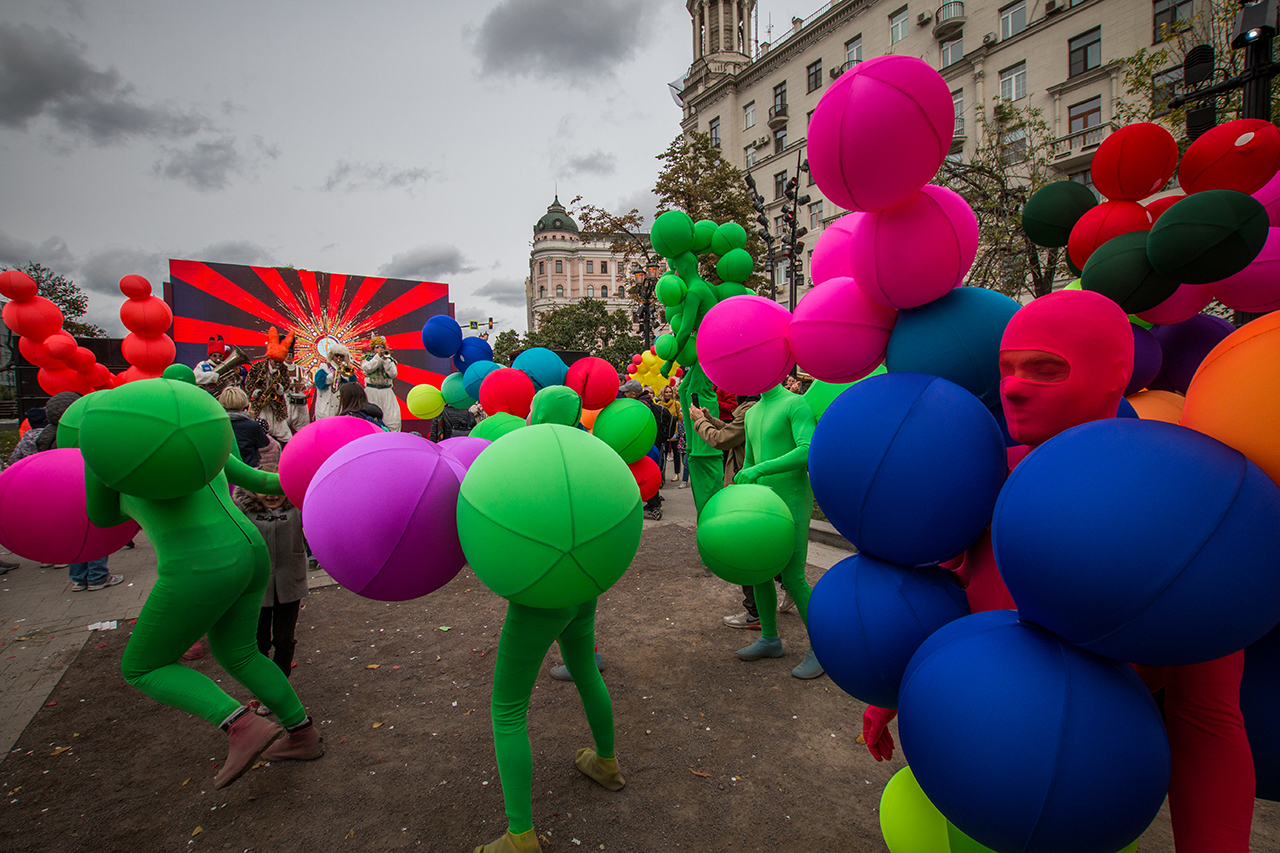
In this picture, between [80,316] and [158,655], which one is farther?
[80,316]

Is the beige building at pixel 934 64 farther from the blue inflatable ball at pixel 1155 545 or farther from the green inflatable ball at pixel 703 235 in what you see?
the blue inflatable ball at pixel 1155 545

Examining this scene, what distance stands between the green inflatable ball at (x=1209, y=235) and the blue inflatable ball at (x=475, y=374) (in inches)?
125

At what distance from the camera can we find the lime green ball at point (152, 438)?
2016 millimetres

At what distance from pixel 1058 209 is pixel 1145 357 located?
594 millimetres

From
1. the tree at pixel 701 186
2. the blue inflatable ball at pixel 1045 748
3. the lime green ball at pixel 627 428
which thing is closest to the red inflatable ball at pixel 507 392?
the lime green ball at pixel 627 428

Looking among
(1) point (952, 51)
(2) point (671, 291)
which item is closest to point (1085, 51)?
(1) point (952, 51)

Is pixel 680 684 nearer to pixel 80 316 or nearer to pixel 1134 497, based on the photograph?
pixel 1134 497

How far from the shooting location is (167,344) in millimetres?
6168

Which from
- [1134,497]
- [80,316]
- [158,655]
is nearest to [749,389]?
[1134,497]

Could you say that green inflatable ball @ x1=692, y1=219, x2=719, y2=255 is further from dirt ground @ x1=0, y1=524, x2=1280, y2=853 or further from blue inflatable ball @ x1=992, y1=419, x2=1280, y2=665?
blue inflatable ball @ x1=992, y1=419, x2=1280, y2=665

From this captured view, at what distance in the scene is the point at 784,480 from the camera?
3561mm

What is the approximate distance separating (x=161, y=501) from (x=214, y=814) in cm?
139

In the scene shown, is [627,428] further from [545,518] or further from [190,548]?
[190,548]

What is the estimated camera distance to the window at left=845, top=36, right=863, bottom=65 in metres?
28.5
